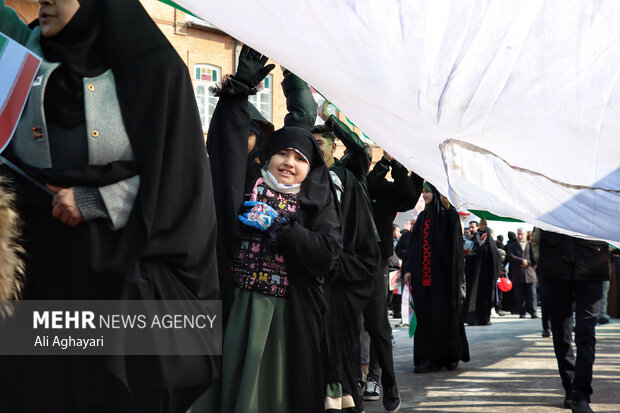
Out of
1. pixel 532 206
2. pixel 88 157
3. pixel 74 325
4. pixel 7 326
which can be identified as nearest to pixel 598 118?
pixel 532 206

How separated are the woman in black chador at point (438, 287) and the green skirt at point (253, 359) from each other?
484 centimetres

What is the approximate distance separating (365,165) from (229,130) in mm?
2044

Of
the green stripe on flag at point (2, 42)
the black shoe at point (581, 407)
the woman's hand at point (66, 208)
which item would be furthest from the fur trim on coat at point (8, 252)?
the black shoe at point (581, 407)

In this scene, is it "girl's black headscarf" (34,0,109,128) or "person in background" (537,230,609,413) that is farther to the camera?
"person in background" (537,230,609,413)

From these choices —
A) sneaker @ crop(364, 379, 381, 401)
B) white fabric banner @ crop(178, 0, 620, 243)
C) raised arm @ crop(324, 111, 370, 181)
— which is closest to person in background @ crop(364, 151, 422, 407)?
sneaker @ crop(364, 379, 381, 401)

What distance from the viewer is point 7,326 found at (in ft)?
8.23

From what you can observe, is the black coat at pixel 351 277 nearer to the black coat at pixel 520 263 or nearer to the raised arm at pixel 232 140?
the raised arm at pixel 232 140

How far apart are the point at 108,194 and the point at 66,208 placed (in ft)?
0.45

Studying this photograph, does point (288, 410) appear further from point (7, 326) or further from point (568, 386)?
point (568, 386)

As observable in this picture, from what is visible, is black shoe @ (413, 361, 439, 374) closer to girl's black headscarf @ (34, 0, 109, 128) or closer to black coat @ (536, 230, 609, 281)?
black coat @ (536, 230, 609, 281)

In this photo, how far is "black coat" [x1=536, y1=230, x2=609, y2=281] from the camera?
20.1ft

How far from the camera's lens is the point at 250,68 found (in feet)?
13.2

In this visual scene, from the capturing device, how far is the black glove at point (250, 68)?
3994mm

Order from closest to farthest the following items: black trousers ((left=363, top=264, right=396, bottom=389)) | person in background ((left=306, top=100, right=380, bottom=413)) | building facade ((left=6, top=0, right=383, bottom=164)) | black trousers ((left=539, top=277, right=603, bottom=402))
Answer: person in background ((left=306, top=100, right=380, bottom=413)), black trousers ((left=539, top=277, right=603, bottom=402)), black trousers ((left=363, top=264, right=396, bottom=389)), building facade ((left=6, top=0, right=383, bottom=164))
